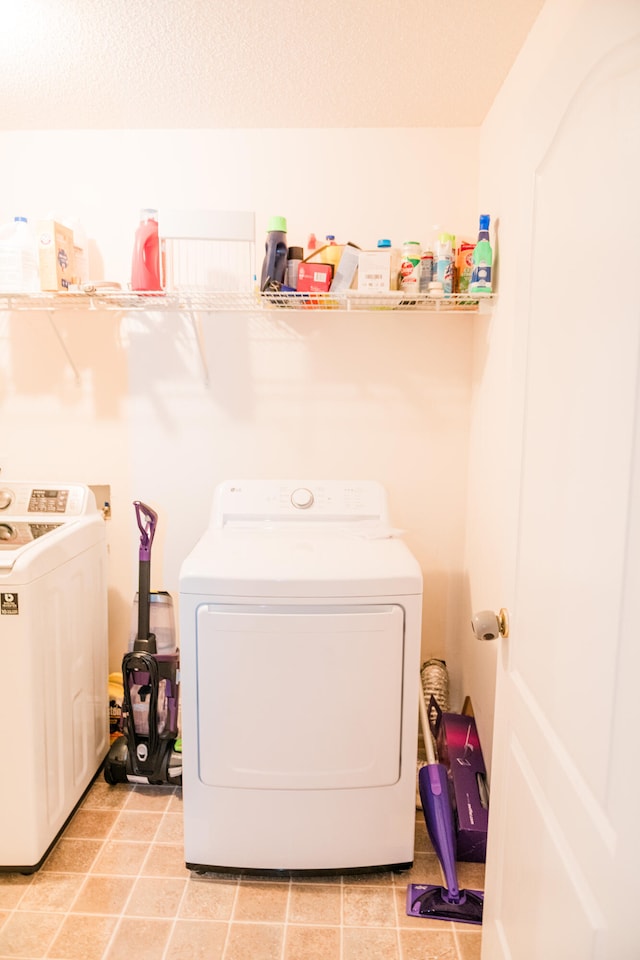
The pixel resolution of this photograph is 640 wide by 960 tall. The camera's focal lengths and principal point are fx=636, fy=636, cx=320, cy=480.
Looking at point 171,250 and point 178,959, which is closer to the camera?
point 178,959

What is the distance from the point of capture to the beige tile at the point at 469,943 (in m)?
1.61

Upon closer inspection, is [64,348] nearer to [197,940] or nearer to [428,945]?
[197,940]

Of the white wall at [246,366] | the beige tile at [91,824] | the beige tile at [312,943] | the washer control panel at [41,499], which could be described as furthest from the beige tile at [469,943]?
the washer control panel at [41,499]

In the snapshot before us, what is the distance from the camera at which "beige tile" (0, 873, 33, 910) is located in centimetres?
176

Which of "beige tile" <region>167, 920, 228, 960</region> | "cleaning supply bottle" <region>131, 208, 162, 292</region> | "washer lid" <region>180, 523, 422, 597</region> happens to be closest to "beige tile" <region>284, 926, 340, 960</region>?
"beige tile" <region>167, 920, 228, 960</region>

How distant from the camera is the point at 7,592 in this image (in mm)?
1745

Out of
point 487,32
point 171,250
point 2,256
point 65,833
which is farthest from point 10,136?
point 65,833

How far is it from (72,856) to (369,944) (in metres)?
0.93

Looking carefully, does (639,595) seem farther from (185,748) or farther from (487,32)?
(487,32)

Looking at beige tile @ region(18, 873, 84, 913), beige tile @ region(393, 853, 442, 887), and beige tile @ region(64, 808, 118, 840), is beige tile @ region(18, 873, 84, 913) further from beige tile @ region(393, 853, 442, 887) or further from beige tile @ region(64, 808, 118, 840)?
beige tile @ region(393, 853, 442, 887)

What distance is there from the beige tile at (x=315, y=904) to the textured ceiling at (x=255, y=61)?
242cm

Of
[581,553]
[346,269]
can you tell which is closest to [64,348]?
[346,269]

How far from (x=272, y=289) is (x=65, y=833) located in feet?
6.23

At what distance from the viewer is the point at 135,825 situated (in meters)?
2.10
